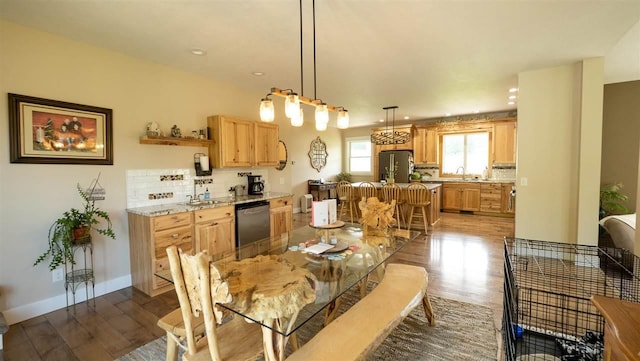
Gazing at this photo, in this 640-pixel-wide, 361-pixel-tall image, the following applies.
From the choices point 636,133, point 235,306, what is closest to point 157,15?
point 235,306

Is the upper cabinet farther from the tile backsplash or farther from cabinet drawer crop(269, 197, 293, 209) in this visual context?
cabinet drawer crop(269, 197, 293, 209)

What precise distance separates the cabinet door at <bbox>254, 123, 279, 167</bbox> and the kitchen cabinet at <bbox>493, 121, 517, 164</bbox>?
18.2 ft

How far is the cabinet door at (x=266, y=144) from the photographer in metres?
4.57

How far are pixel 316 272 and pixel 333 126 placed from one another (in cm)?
729

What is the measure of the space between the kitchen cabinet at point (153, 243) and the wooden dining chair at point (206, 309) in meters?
1.73

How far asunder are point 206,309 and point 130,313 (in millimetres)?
1942

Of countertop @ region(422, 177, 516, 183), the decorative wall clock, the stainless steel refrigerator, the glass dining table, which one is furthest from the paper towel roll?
countertop @ region(422, 177, 516, 183)

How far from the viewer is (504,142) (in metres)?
6.99

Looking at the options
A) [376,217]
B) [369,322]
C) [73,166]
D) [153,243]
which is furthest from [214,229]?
[369,322]

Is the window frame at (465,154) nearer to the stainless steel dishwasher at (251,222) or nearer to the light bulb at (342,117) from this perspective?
the stainless steel dishwasher at (251,222)

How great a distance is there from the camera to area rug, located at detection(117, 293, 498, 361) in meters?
2.03

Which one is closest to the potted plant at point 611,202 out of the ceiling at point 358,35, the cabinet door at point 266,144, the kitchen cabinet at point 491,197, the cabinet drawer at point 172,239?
the ceiling at point 358,35

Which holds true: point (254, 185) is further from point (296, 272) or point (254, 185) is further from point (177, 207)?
point (296, 272)

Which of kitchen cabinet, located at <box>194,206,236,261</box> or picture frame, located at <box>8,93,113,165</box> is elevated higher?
picture frame, located at <box>8,93,113,165</box>
